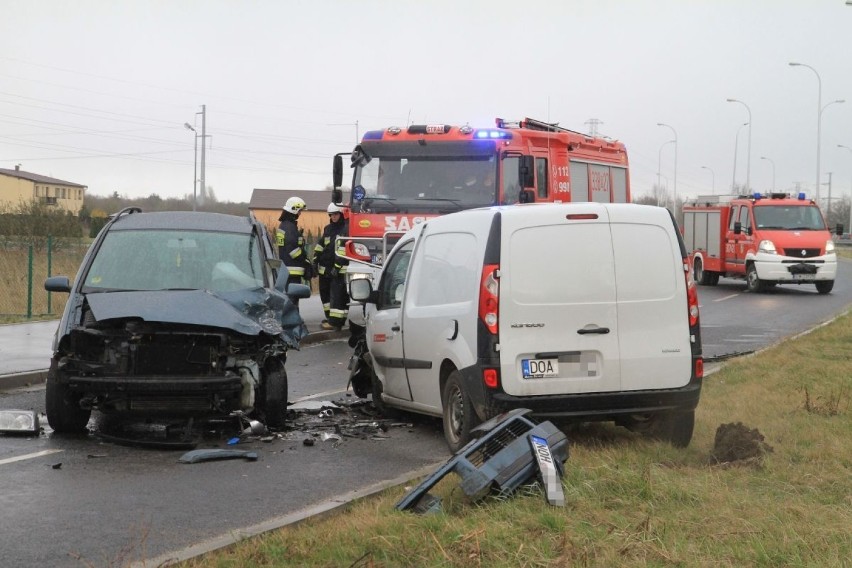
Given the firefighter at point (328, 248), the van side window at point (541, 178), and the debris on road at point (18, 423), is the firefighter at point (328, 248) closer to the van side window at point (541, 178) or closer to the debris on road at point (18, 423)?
the van side window at point (541, 178)

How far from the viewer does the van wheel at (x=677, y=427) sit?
823 cm

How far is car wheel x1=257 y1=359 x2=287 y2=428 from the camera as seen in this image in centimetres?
904

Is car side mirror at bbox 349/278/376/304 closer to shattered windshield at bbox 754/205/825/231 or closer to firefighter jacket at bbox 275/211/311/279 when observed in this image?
firefighter jacket at bbox 275/211/311/279

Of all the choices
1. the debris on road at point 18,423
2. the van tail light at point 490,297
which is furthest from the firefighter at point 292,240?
the van tail light at point 490,297

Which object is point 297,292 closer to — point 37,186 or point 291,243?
point 291,243

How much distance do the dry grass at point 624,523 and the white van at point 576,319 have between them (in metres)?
0.40

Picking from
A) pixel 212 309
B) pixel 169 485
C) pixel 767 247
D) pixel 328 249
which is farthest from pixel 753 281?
pixel 169 485

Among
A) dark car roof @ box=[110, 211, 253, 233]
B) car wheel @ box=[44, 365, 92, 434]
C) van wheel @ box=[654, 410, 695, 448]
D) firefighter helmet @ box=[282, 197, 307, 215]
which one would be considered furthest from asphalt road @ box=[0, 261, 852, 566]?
firefighter helmet @ box=[282, 197, 307, 215]

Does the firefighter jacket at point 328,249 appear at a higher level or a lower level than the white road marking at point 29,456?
higher

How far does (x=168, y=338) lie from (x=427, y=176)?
811cm

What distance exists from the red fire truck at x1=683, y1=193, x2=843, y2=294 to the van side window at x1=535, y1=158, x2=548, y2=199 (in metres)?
14.1

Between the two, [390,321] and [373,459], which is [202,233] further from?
[373,459]

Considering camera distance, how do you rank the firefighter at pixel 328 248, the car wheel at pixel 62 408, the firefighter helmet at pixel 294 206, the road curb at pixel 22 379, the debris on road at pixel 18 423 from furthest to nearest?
the firefighter at pixel 328 248, the firefighter helmet at pixel 294 206, the road curb at pixel 22 379, the debris on road at pixel 18 423, the car wheel at pixel 62 408

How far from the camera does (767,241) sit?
29.1 m
